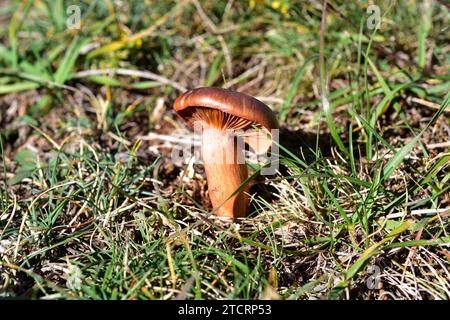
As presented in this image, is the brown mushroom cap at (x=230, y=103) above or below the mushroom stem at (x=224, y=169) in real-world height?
above

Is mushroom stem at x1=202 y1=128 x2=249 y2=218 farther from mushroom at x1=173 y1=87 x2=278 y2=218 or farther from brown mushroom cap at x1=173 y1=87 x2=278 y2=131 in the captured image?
brown mushroom cap at x1=173 y1=87 x2=278 y2=131

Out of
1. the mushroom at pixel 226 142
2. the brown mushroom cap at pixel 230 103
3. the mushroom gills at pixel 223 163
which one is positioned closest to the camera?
the brown mushroom cap at pixel 230 103

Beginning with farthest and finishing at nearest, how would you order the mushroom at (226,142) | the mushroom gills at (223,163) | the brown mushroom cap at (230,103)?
the mushroom gills at (223,163) < the mushroom at (226,142) < the brown mushroom cap at (230,103)

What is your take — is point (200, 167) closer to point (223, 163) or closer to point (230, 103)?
point (223, 163)

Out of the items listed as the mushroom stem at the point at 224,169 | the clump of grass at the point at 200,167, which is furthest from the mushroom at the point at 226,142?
the clump of grass at the point at 200,167

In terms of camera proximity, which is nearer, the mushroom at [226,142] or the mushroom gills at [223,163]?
the mushroom at [226,142]

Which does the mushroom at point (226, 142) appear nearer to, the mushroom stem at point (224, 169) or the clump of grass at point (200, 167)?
the mushroom stem at point (224, 169)
